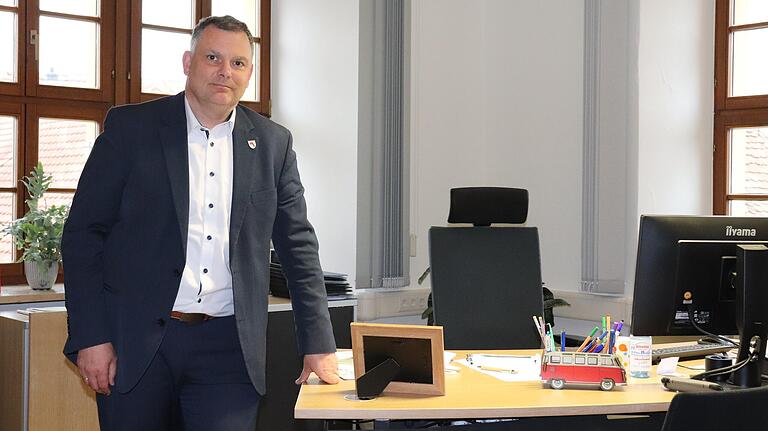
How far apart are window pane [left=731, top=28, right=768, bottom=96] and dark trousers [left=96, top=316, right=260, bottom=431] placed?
3477 millimetres

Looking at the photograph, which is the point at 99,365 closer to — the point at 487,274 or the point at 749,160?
the point at 487,274

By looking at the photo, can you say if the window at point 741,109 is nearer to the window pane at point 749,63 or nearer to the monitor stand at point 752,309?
the window pane at point 749,63

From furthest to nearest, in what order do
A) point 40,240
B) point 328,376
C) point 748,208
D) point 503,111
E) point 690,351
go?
point 503,111
point 748,208
point 40,240
point 690,351
point 328,376

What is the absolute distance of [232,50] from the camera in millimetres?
2406

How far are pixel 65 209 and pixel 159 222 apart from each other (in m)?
2.17

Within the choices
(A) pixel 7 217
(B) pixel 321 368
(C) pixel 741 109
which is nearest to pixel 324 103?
(A) pixel 7 217

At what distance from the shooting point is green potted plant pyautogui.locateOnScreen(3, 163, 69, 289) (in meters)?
4.15

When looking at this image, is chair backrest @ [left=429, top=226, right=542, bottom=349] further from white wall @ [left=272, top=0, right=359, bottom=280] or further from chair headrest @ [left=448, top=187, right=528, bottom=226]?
white wall @ [left=272, top=0, right=359, bottom=280]

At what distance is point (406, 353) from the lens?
2402 millimetres

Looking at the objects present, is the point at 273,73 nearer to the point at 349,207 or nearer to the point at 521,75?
the point at 349,207

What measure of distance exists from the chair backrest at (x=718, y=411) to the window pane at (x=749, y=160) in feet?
10.5

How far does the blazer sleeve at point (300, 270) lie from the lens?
2.57 m

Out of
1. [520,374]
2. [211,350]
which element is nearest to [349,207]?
[520,374]

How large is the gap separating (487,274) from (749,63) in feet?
6.86
